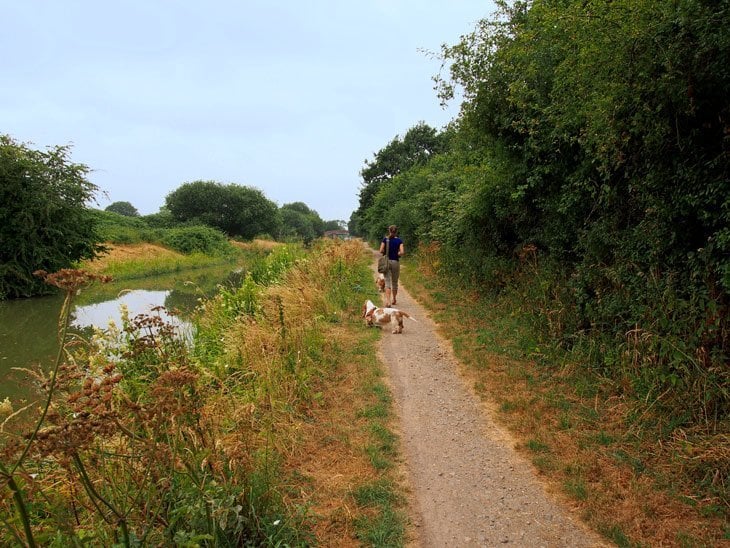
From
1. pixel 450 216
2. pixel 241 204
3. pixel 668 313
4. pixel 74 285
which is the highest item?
pixel 241 204

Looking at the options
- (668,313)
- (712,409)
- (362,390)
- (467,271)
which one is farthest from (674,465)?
(467,271)

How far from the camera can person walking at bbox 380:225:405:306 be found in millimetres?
9469

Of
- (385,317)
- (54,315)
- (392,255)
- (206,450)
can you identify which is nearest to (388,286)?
(392,255)

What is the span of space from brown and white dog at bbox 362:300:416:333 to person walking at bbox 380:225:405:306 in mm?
1587

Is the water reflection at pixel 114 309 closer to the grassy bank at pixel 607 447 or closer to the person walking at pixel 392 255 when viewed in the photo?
the person walking at pixel 392 255

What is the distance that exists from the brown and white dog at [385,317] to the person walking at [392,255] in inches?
62.5

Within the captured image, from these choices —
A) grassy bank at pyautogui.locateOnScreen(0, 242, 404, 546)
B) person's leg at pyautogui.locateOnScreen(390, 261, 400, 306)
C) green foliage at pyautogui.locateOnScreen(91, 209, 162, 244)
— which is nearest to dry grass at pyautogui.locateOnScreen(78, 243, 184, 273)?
green foliage at pyautogui.locateOnScreen(91, 209, 162, 244)

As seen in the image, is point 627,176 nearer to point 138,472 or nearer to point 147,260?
point 138,472

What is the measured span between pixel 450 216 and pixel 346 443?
31.2 ft

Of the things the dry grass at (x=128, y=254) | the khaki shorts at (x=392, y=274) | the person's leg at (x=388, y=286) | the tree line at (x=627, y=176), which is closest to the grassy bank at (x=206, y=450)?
the tree line at (x=627, y=176)

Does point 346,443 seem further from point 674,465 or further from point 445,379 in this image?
point 674,465

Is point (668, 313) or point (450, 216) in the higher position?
point (450, 216)

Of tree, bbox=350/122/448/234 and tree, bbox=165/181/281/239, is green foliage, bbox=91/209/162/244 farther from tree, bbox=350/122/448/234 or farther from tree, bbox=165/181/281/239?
tree, bbox=350/122/448/234

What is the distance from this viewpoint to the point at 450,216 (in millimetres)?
12516
